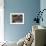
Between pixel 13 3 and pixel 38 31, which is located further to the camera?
pixel 13 3

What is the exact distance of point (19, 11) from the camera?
5352mm

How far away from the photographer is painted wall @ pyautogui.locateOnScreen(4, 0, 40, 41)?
5355 mm

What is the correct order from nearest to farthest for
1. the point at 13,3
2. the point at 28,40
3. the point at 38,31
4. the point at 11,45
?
the point at 38,31 → the point at 28,40 → the point at 11,45 → the point at 13,3

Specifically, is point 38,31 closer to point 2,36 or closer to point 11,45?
point 11,45

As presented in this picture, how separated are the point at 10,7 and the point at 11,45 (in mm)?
2148

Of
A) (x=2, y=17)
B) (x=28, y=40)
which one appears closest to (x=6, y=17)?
(x=2, y=17)

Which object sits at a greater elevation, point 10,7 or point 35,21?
point 10,7

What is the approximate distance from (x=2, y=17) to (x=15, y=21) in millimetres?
567

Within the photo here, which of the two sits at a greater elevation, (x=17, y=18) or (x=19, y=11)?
(x=19, y=11)

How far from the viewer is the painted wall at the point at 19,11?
5355 mm

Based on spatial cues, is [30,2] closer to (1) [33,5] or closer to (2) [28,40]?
(1) [33,5]

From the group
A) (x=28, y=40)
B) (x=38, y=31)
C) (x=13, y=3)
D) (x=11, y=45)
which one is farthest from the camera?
(x=13, y=3)

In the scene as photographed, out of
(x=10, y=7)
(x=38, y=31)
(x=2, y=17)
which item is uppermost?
(x=10, y=7)

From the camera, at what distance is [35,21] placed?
211 inches
